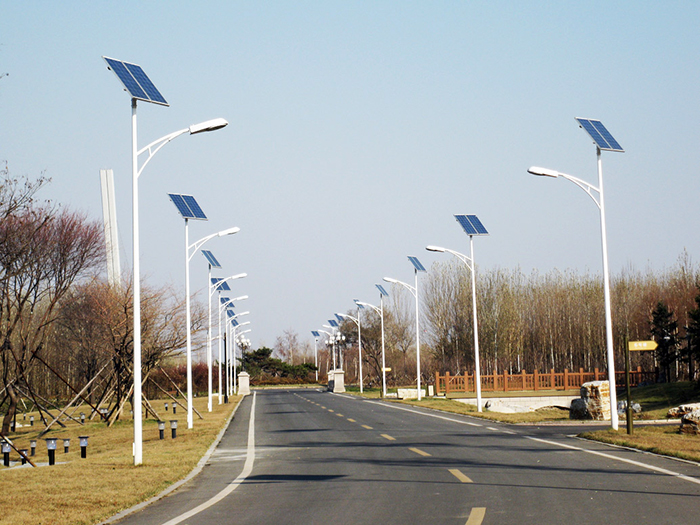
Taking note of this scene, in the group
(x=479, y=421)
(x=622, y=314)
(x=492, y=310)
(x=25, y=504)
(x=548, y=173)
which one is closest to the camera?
(x=25, y=504)

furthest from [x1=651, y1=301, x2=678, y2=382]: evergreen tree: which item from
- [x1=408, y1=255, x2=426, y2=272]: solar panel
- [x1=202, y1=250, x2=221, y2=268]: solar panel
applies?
[x1=202, y1=250, x2=221, y2=268]: solar panel

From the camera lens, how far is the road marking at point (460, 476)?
39.3 ft

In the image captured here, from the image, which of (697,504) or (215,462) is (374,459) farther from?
(697,504)

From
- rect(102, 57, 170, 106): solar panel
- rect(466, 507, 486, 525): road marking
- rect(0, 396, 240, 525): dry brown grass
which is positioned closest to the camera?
rect(466, 507, 486, 525): road marking

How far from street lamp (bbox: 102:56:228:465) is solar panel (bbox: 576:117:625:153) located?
10459 mm

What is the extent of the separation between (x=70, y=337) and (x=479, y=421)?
33.7 metres

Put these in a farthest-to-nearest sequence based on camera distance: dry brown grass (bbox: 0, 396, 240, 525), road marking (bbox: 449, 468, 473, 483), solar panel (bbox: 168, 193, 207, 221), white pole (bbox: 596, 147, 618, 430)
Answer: solar panel (bbox: 168, 193, 207, 221)
white pole (bbox: 596, 147, 618, 430)
road marking (bbox: 449, 468, 473, 483)
dry brown grass (bbox: 0, 396, 240, 525)

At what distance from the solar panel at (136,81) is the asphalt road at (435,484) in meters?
8.07

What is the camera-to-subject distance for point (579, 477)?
12.0 m

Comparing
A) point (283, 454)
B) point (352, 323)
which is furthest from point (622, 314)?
point (283, 454)

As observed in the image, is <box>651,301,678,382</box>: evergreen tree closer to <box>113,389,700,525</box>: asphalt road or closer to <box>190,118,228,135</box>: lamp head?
<box>113,389,700,525</box>: asphalt road

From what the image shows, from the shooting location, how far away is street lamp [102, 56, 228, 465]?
15414 mm

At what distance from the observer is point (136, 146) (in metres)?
15.9

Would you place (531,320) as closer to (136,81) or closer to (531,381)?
(531,381)
